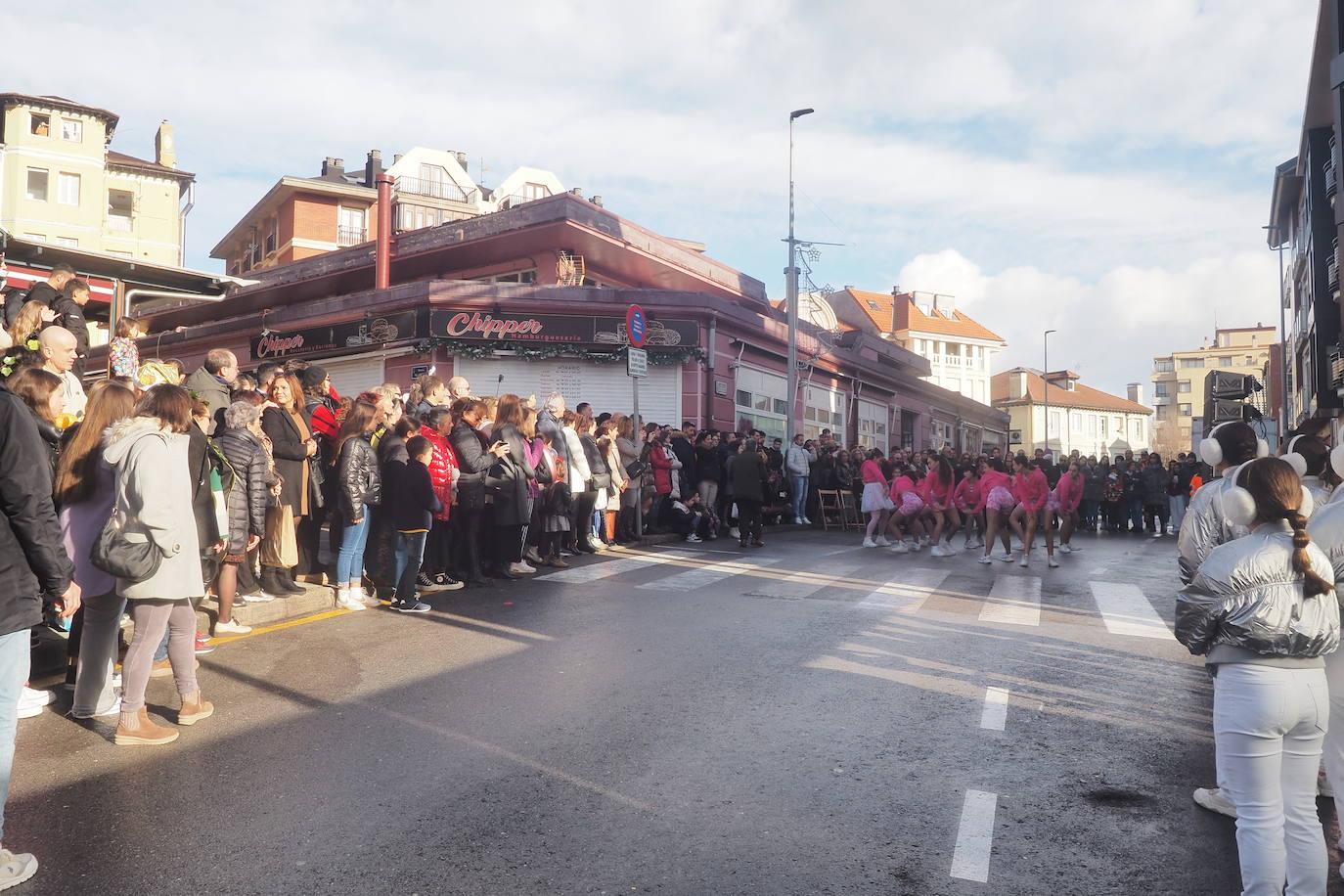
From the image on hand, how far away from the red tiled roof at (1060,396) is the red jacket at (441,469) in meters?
95.3

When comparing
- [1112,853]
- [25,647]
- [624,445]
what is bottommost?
[1112,853]

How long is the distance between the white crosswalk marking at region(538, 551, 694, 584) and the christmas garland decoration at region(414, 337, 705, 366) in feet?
36.3

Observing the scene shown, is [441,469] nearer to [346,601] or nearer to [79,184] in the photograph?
[346,601]

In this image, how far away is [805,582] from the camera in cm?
1141

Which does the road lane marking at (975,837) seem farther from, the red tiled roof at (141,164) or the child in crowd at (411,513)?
the red tiled roof at (141,164)

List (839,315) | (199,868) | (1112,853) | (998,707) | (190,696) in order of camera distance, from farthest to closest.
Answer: (839,315) → (998,707) → (190,696) → (1112,853) → (199,868)

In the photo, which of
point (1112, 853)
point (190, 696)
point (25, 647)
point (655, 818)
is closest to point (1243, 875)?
point (1112, 853)

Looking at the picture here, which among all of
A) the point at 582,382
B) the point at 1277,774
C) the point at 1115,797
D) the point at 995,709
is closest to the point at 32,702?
the point at 995,709

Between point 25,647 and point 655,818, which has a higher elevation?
point 25,647

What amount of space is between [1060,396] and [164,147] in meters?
83.6

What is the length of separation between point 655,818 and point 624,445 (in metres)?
10.7

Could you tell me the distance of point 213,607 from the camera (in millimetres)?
8156

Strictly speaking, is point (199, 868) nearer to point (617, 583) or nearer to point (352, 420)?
point (352, 420)

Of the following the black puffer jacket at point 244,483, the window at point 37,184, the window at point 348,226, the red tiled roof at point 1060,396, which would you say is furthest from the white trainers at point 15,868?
the red tiled roof at point 1060,396
